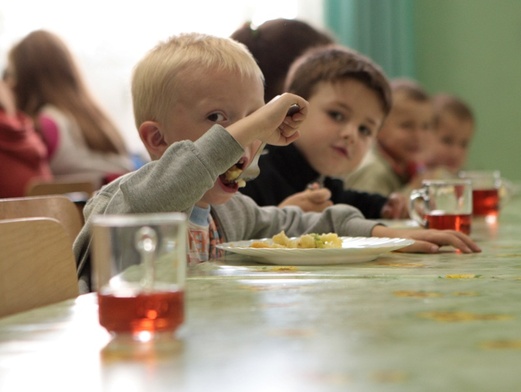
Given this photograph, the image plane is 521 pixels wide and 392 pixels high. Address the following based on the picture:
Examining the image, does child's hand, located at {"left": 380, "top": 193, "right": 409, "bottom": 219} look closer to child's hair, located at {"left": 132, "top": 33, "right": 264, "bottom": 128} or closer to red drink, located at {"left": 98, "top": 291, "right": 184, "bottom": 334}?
child's hair, located at {"left": 132, "top": 33, "right": 264, "bottom": 128}

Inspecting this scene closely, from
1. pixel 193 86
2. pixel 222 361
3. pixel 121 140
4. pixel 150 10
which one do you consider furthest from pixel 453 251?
pixel 150 10

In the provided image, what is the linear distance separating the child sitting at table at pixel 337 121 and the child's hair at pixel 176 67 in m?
0.68

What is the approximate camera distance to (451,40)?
210 inches

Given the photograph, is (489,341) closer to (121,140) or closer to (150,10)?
(121,140)

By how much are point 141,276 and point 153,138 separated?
883 millimetres

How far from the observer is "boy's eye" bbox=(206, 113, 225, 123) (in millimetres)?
1532

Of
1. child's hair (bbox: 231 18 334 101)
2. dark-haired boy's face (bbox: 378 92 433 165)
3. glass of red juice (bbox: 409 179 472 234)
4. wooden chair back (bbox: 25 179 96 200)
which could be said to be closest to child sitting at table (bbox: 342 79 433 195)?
dark-haired boy's face (bbox: 378 92 433 165)

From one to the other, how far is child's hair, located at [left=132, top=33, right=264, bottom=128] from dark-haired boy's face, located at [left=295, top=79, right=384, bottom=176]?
2.28 feet

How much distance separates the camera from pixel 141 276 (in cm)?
72

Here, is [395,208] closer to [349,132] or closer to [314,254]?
[349,132]

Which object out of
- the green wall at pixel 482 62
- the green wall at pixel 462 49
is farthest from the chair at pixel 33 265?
the green wall at pixel 482 62

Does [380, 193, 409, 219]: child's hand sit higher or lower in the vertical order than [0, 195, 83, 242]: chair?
lower

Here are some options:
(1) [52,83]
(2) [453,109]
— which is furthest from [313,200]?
(1) [52,83]

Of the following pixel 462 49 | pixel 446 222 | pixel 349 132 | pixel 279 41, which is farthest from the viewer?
pixel 462 49
